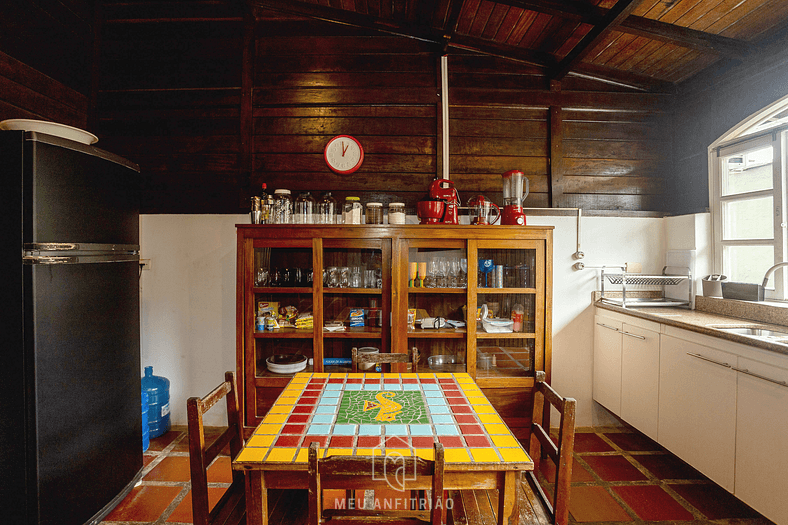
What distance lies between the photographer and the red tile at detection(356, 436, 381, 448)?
4.23 ft

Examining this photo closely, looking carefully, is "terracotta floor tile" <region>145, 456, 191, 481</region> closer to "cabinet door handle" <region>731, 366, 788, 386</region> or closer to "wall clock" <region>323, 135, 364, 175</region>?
"wall clock" <region>323, 135, 364, 175</region>

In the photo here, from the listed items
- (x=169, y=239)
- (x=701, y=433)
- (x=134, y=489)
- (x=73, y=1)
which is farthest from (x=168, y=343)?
(x=701, y=433)

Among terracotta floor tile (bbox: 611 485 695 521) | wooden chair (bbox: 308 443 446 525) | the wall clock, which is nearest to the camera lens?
wooden chair (bbox: 308 443 446 525)

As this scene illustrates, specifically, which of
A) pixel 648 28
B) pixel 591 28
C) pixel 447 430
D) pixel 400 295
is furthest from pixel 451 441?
pixel 591 28

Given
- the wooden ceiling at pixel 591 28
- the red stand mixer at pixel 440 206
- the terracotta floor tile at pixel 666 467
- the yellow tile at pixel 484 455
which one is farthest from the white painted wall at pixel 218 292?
the yellow tile at pixel 484 455

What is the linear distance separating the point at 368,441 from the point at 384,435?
0.07 meters

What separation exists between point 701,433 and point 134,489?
3483 millimetres

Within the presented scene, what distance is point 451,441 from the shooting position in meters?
1.33

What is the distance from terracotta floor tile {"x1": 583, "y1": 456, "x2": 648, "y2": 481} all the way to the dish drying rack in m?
1.13

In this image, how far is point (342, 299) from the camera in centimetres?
305

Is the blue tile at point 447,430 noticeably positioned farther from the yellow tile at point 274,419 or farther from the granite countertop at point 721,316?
the granite countertop at point 721,316

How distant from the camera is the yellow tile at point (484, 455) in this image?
1214 millimetres

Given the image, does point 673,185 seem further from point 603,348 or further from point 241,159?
point 241,159

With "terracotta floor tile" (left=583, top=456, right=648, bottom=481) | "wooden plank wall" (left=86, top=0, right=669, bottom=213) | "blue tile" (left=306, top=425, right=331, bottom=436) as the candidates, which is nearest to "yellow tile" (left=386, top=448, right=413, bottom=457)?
"blue tile" (left=306, top=425, right=331, bottom=436)
